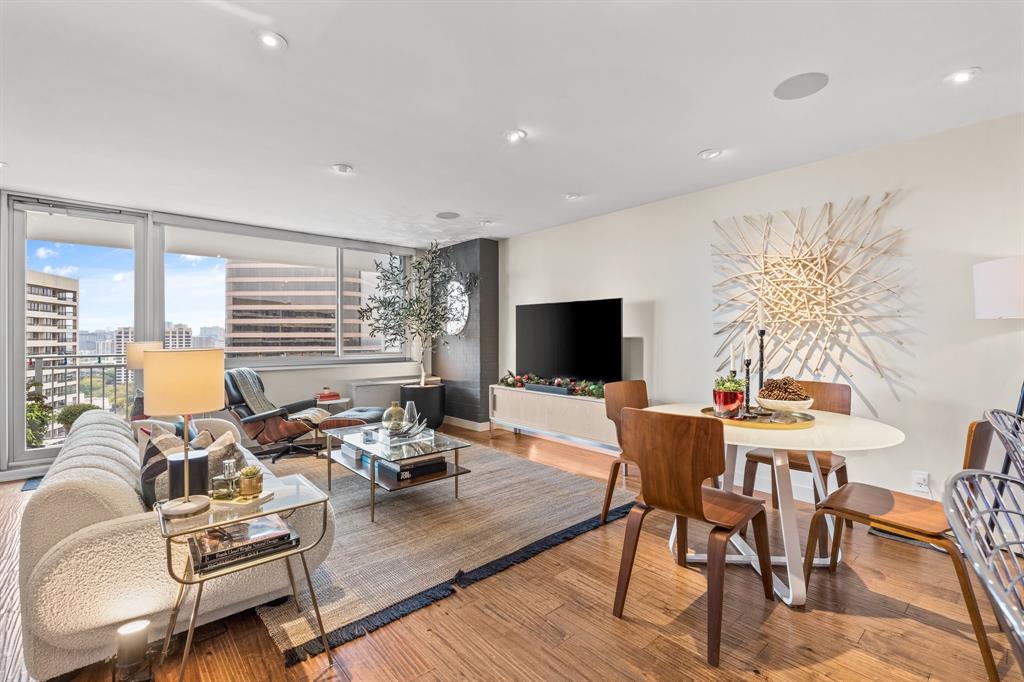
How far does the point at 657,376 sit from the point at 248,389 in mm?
3954

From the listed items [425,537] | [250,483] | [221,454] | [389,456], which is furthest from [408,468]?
[250,483]

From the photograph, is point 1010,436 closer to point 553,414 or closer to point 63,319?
point 553,414

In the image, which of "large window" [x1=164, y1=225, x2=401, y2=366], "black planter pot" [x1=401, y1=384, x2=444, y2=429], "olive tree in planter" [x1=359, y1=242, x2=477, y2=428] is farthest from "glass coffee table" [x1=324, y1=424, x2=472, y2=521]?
"large window" [x1=164, y1=225, x2=401, y2=366]

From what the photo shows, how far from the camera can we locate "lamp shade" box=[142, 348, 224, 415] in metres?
1.62

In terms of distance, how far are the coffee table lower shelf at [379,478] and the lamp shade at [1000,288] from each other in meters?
3.10

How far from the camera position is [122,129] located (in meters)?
2.76

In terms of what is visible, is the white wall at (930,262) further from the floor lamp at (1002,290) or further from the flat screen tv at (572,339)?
the flat screen tv at (572,339)

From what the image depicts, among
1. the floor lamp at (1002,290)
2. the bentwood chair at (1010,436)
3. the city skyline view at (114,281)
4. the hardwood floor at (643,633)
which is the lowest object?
the hardwood floor at (643,633)

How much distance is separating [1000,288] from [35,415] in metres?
7.11

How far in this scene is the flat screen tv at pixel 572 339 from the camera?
443 centimetres

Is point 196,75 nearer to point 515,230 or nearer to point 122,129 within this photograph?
point 122,129

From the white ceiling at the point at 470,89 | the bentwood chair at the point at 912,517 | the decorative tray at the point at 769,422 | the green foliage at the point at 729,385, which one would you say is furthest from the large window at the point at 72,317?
the bentwood chair at the point at 912,517

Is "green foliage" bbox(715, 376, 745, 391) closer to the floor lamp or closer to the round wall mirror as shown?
the floor lamp

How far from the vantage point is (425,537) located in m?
2.75
